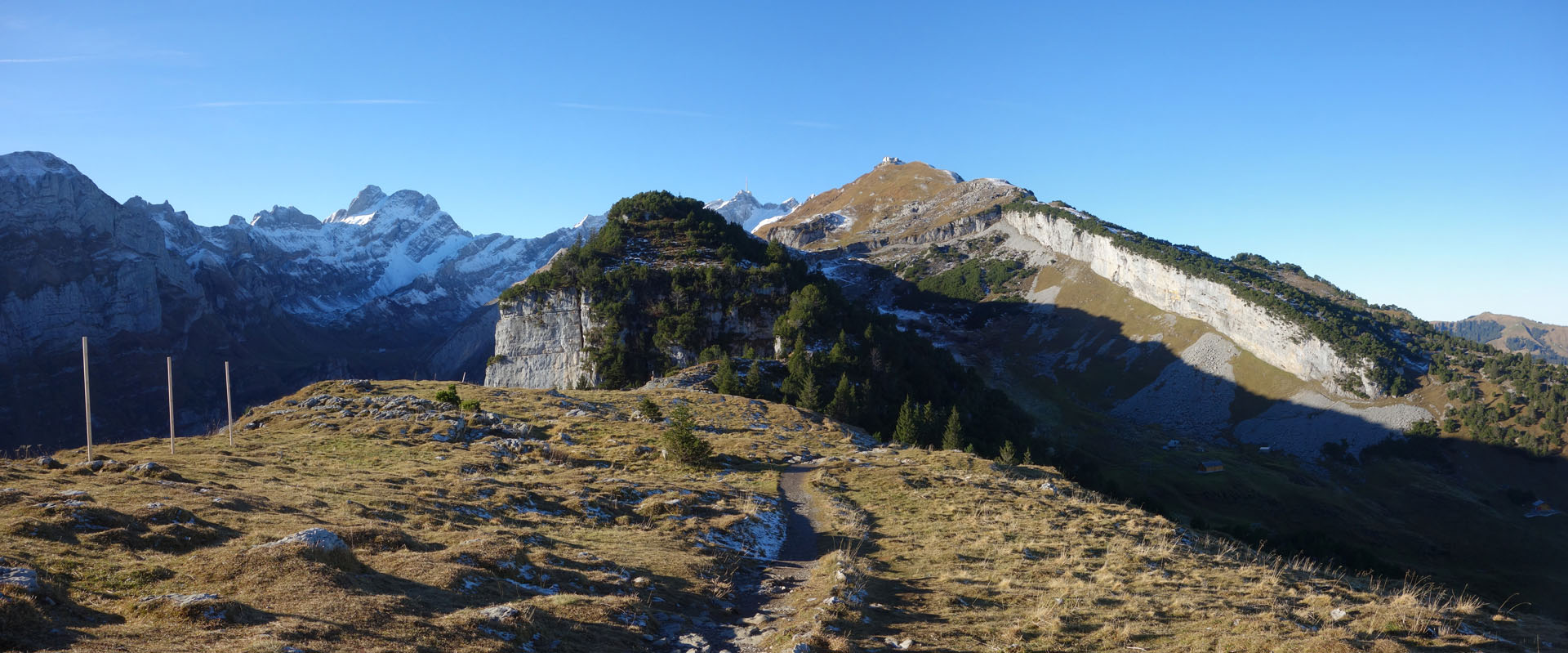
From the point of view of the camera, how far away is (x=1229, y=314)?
161 m

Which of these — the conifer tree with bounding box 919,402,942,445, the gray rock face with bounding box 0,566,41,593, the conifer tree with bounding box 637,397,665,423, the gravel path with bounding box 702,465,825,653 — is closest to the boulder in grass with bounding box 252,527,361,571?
the gray rock face with bounding box 0,566,41,593

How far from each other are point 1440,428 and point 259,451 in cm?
16508

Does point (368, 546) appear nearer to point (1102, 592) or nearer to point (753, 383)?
point (1102, 592)

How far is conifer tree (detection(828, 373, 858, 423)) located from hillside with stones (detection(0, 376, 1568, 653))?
30066 mm

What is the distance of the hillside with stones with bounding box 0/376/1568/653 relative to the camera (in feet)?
40.6

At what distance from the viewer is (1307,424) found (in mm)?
130750

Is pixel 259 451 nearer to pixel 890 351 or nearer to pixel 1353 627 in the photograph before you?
pixel 1353 627

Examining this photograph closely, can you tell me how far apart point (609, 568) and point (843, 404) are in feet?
159

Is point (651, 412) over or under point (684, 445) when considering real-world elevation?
over

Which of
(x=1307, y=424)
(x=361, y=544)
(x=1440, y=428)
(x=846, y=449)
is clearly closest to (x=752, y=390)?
(x=846, y=449)

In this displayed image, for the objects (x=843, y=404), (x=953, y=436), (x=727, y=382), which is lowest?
(x=953, y=436)

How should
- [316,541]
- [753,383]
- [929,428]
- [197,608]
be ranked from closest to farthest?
[197,608]
[316,541]
[929,428]
[753,383]

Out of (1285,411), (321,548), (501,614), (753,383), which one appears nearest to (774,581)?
(501,614)

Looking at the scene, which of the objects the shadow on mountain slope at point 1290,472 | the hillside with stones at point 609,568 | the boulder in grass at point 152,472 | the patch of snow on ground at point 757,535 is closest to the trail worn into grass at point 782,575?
the hillside with stones at point 609,568
